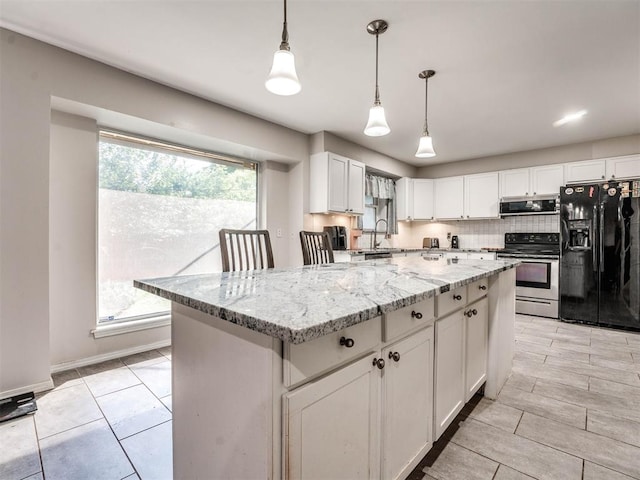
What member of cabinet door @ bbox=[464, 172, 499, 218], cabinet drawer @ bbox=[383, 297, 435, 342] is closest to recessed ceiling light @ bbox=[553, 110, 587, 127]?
cabinet door @ bbox=[464, 172, 499, 218]

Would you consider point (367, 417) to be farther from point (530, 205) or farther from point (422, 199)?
point (422, 199)

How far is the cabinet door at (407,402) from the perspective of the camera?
43.9 inches

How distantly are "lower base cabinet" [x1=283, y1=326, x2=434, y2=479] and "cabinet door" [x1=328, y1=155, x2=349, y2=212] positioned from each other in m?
2.87

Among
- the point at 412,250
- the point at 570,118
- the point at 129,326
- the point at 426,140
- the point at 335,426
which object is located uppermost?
the point at 570,118

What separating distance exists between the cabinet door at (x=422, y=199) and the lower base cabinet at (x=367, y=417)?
456 centimetres

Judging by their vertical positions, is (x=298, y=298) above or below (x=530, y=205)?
below

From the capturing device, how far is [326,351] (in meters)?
0.87

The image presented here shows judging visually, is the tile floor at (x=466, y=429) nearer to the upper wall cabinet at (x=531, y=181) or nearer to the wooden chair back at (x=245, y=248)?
the wooden chair back at (x=245, y=248)

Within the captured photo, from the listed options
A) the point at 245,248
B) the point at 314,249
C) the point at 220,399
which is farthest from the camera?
the point at 314,249

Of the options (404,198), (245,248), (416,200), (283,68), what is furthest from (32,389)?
(416,200)

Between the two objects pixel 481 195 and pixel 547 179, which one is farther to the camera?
pixel 481 195

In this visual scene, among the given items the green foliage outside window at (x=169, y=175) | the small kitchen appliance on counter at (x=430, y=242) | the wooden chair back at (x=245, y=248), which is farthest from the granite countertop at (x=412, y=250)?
the wooden chair back at (x=245, y=248)

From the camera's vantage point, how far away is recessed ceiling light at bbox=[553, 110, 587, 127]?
3370mm

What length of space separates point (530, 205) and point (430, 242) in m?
1.71
